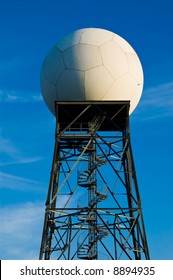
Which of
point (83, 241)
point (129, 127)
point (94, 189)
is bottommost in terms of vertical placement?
point (83, 241)

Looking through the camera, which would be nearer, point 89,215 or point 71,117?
point 89,215

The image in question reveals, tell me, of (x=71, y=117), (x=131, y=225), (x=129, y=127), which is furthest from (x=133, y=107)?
(x=131, y=225)

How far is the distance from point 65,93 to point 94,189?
4.45m

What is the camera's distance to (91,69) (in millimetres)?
23453

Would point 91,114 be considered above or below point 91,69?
below

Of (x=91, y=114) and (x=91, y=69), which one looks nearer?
(x=91, y=69)

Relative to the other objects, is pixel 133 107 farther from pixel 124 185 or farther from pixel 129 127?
pixel 124 185

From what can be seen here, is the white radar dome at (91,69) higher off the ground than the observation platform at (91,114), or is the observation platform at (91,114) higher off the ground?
the white radar dome at (91,69)

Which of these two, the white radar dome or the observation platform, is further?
the observation platform

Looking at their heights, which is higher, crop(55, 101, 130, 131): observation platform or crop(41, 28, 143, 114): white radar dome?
crop(41, 28, 143, 114): white radar dome

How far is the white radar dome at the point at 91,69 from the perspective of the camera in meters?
23.5

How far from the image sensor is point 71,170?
23812 millimetres

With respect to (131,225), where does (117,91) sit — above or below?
above

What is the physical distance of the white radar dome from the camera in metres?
23.5
